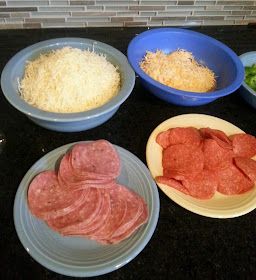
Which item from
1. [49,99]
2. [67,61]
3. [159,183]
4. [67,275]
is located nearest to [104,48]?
[67,61]

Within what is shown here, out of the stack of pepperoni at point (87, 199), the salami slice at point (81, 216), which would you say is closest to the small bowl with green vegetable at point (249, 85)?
the stack of pepperoni at point (87, 199)

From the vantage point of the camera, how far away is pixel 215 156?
Answer: 38.7 inches

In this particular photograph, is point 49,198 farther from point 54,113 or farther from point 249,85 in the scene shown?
point 249,85

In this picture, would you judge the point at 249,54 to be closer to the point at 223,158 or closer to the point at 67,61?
the point at 223,158

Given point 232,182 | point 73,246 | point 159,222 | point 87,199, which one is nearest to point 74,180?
point 87,199

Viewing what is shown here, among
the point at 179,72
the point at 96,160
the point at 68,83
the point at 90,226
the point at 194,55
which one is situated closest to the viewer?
the point at 90,226

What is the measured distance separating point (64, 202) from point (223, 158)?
1.66 ft

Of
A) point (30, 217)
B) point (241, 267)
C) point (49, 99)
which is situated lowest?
point (241, 267)

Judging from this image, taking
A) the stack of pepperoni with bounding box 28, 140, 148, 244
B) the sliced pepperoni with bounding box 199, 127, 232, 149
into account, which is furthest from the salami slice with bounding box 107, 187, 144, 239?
the sliced pepperoni with bounding box 199, 127, 232, 149

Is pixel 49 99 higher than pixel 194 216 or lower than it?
higher

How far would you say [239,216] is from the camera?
0.95 m

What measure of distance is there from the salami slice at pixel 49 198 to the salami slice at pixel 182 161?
298mm

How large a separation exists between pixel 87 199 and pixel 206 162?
0.40 meters

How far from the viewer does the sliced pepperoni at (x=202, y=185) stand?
0.92 meters
